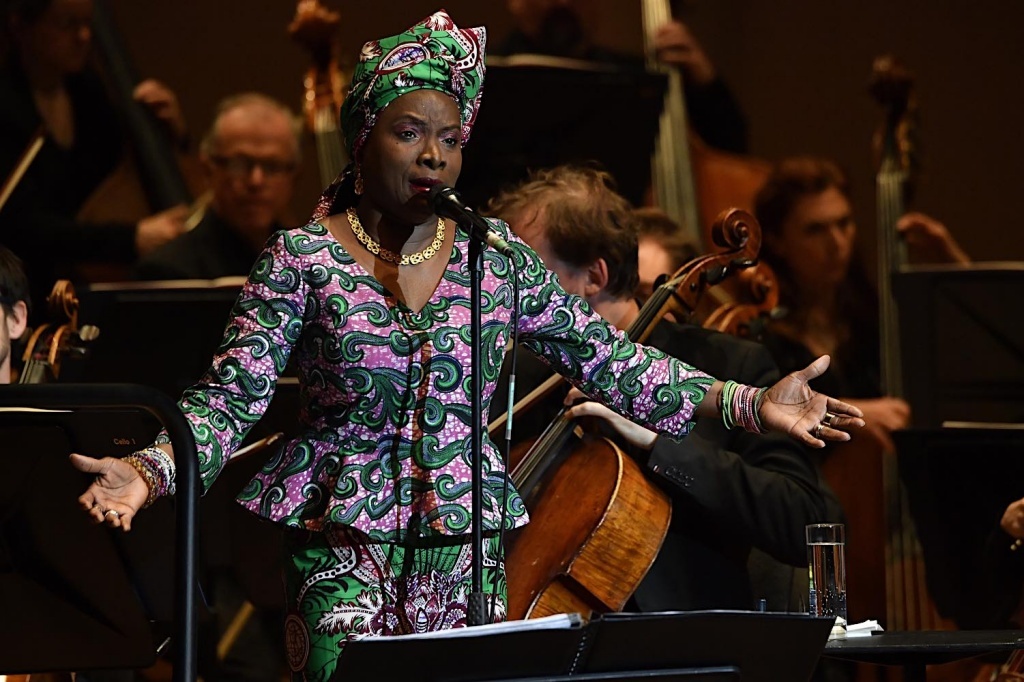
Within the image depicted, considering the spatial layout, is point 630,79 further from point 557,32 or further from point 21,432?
point 21,432

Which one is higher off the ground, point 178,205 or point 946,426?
point 178,205

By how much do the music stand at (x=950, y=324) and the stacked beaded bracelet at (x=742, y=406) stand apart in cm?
186

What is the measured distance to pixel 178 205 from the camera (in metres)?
4.77

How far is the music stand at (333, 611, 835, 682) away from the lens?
5.51ft

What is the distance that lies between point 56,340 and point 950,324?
225cm

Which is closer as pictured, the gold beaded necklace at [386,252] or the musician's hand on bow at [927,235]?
the gold beaded necklace at [386,252]

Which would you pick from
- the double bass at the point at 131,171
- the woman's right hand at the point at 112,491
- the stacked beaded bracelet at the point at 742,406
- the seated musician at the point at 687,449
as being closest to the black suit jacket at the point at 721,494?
the seated musician at the point at 687,449

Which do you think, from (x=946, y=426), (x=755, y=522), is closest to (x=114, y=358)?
(x=755, y=522)

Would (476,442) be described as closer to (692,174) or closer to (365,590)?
(365,590)

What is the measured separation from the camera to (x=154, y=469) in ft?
6.04

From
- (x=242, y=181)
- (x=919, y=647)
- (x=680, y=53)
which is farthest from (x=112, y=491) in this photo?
(x=680, y=53)

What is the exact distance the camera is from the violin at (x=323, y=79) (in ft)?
14.2

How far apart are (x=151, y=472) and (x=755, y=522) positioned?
1.33 metres

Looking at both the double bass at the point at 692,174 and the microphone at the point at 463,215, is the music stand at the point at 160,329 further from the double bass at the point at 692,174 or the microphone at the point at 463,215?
the double bass at the point at 692,174
